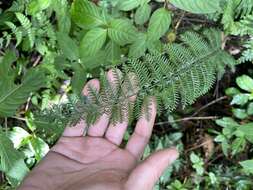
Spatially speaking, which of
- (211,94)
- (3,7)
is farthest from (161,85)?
(3,7)

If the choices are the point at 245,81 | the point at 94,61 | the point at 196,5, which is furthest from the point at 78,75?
the point at 245,81

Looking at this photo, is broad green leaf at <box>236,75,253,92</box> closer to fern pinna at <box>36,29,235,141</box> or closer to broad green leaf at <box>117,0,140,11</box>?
fern pinna at <box>36,29,235,141</box>

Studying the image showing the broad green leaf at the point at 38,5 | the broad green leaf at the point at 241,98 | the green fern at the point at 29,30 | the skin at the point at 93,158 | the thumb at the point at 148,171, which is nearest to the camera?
the thumb at the point at 148,171

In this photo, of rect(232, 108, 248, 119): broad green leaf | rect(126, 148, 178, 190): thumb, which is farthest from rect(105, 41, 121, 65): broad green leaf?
rect(232, 108, 248, 119): broad green leaf

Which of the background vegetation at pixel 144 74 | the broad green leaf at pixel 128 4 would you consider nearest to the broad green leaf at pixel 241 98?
the background vegetation at pixel 144 74

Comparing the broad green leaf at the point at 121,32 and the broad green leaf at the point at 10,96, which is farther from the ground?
the broad green leaf at the point at 121,32

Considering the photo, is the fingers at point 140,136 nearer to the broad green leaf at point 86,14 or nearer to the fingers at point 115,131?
the fingers at point 115,131

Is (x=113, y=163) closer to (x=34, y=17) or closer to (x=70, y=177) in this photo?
Result: (x=70, y=177)
